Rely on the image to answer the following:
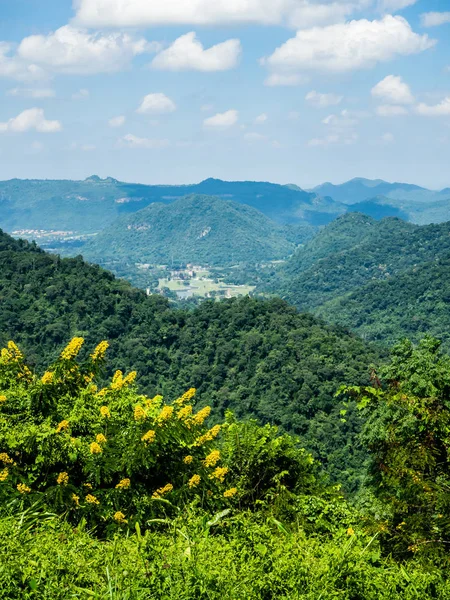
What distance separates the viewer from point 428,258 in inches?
4075

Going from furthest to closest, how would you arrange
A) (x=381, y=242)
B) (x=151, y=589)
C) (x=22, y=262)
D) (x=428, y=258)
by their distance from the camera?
(x=381, y=242)
(x=428, y=258)
(x=22, y=262)
(x=151, y=589)

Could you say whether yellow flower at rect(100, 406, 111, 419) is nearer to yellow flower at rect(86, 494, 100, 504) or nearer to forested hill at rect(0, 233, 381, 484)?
yellow flower at rect(86, 494, 100, 504)

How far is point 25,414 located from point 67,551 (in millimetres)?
2109

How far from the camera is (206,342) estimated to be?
41906mm

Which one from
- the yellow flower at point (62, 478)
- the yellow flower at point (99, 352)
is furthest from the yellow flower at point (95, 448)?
the yellow flower at point (99, 352)

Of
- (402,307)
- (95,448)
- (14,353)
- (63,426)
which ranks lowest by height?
(402,307)

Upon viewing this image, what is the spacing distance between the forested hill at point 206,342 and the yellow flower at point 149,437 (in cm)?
2300

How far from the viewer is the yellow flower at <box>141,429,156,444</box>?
17.4 feet

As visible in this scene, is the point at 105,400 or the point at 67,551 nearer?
the point at 67,551

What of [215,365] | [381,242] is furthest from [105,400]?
[381,242]

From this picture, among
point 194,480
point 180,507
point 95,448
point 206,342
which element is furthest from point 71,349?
point 206,342

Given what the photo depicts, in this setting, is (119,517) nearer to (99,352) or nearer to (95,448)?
(95,448)

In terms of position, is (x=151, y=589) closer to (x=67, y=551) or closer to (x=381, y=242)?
(x=67, y=551)

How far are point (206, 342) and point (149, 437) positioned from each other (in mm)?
36634
